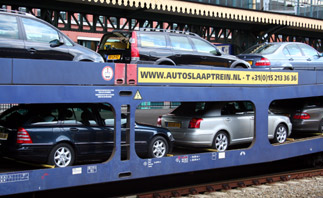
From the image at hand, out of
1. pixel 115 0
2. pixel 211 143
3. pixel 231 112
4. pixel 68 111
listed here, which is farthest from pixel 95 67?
pixel 115 0

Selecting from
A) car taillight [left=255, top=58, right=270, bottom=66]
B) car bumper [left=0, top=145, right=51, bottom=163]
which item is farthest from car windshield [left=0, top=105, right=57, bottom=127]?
car taillight [left=255, top=58, right=270, bottom=66]

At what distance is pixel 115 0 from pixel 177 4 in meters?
2.68

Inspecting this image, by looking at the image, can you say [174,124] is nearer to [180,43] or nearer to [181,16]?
[180,43]

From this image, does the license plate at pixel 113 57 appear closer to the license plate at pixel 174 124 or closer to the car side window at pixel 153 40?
the car side window at pixel 153 40

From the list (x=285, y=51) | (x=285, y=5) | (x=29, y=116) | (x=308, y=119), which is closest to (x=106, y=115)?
(x=29, y=116)

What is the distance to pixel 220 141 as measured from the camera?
967cm

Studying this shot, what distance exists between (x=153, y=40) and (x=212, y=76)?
316 cm

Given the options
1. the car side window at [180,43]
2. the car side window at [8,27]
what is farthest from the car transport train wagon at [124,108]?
the car side window at [180,43]

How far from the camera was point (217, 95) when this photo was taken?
880cm

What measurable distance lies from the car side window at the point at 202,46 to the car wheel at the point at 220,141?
10.9 feet

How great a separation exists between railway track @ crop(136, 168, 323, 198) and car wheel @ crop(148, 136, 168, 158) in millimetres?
699

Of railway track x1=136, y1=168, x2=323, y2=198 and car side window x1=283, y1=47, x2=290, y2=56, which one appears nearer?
railway track x1=136, y1=168, x2=323, y2=198

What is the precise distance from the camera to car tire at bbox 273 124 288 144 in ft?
35.8

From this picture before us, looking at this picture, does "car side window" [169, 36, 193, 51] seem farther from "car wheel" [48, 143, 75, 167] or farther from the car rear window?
"car wheel" [48, 143, 75, 167]
